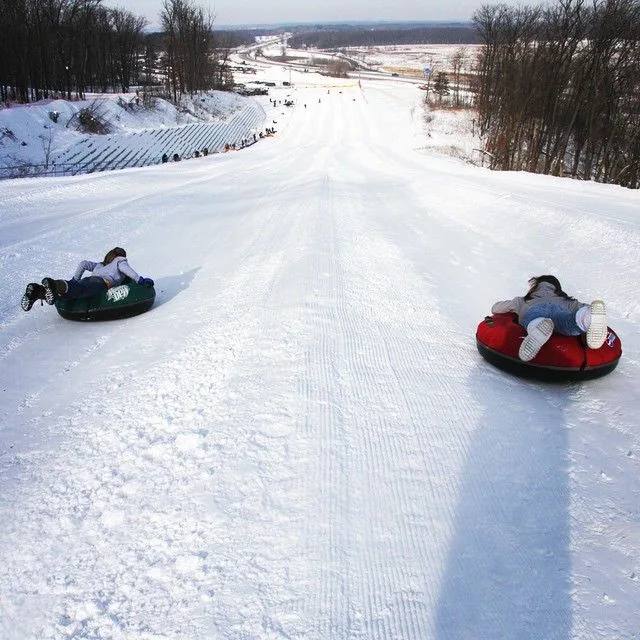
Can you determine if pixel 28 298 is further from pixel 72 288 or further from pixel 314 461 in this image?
pixel 314 461

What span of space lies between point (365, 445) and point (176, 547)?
55.4 inches

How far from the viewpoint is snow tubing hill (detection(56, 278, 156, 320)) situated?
5461mm

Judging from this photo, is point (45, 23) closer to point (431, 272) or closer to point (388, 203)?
point (388, 203)

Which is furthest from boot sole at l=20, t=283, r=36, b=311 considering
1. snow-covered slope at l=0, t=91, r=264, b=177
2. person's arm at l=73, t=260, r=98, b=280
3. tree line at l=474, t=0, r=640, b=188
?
tree line at l=474, t=0, r=640, b=188

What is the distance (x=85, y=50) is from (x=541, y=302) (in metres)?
54.7

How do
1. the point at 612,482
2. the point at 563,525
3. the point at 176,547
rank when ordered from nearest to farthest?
the point at 176,547 → the point at 563,525 → the point at 612,482

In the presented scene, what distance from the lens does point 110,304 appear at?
18.2ft

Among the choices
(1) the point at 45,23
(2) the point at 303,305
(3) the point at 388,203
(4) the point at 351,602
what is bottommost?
(4) the point at 351,602

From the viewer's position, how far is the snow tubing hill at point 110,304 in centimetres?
546

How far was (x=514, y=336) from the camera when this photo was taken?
4.36m

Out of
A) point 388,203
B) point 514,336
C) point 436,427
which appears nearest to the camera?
point 436,427

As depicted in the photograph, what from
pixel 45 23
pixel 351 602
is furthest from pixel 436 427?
pixel 45 23

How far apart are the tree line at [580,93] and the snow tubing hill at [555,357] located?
2353 centimetres

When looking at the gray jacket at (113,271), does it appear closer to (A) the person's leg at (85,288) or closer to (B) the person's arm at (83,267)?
(B) the person's arm at (83,267)
